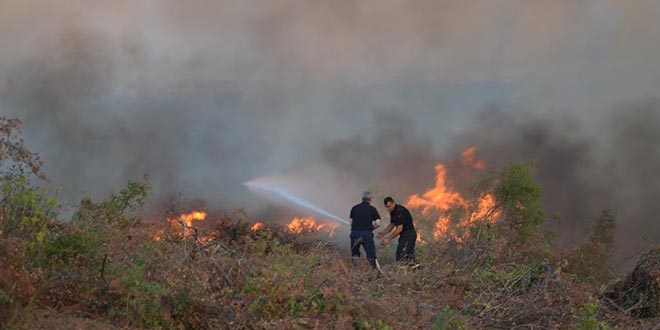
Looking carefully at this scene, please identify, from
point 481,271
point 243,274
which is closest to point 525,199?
point 481,271

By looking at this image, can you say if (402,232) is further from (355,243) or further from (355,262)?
(355,262)

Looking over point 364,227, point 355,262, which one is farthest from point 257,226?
point 355,262

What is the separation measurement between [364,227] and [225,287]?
605cm

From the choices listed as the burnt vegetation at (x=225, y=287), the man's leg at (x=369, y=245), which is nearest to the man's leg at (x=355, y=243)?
the man's leg at (x=369, y=245)

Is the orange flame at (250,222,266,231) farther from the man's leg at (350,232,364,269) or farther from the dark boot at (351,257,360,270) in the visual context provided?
the dark boot at (351,257,360,270)

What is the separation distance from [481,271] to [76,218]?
634 centimetres

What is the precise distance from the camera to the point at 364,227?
Result: 13.5 metres

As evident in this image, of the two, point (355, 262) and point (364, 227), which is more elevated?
point (364, 227)

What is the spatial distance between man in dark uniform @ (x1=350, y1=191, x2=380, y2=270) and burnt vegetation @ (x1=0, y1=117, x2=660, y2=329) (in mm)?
1544

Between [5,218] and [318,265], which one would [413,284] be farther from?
[5,218]

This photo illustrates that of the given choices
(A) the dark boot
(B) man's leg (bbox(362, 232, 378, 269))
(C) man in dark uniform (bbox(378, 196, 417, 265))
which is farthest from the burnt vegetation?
(C) man in dark uniform (bbox(378, 196, 417, 265))

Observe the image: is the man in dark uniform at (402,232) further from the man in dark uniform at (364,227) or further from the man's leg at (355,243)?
the man's leg at (355,243)

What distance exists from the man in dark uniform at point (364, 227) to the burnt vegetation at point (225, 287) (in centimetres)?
154

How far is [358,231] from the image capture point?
1348 cm
